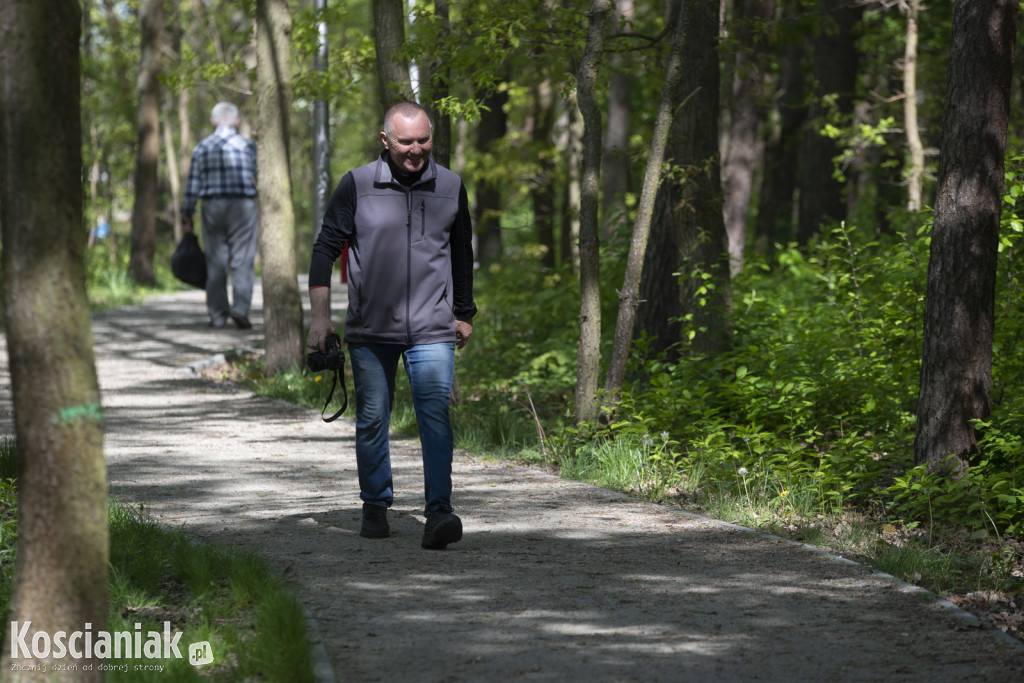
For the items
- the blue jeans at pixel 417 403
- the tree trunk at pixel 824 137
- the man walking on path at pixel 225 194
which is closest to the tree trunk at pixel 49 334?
the blue jeans at pixel 417 403

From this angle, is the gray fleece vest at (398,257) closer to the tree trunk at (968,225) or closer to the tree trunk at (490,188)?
the tree trunk at (968,225)

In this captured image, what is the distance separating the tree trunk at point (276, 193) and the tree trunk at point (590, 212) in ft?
13.6

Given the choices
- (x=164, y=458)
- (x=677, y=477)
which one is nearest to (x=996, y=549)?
(x=677, y=477)

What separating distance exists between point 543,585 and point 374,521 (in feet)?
3.81

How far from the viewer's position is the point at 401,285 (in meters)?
5.65

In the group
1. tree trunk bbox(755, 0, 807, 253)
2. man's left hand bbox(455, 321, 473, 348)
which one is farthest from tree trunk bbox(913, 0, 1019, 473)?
tree trunk bbox(755, 0, 807, 253)

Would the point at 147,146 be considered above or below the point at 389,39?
above

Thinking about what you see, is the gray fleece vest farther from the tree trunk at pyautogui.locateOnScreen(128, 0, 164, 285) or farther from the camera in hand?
the tree trunk at pyautogui.locateOnScreen(128, 0, 164, 285)

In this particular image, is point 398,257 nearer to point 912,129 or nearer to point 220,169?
point 220,169

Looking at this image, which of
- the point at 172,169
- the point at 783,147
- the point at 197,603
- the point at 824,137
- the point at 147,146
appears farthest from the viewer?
the point at 172,169

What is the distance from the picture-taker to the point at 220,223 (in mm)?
14344

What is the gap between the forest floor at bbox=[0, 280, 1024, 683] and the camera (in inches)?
167

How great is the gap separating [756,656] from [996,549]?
2.44 m

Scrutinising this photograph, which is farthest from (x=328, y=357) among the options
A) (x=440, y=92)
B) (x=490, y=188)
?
(x=490, y=188)
